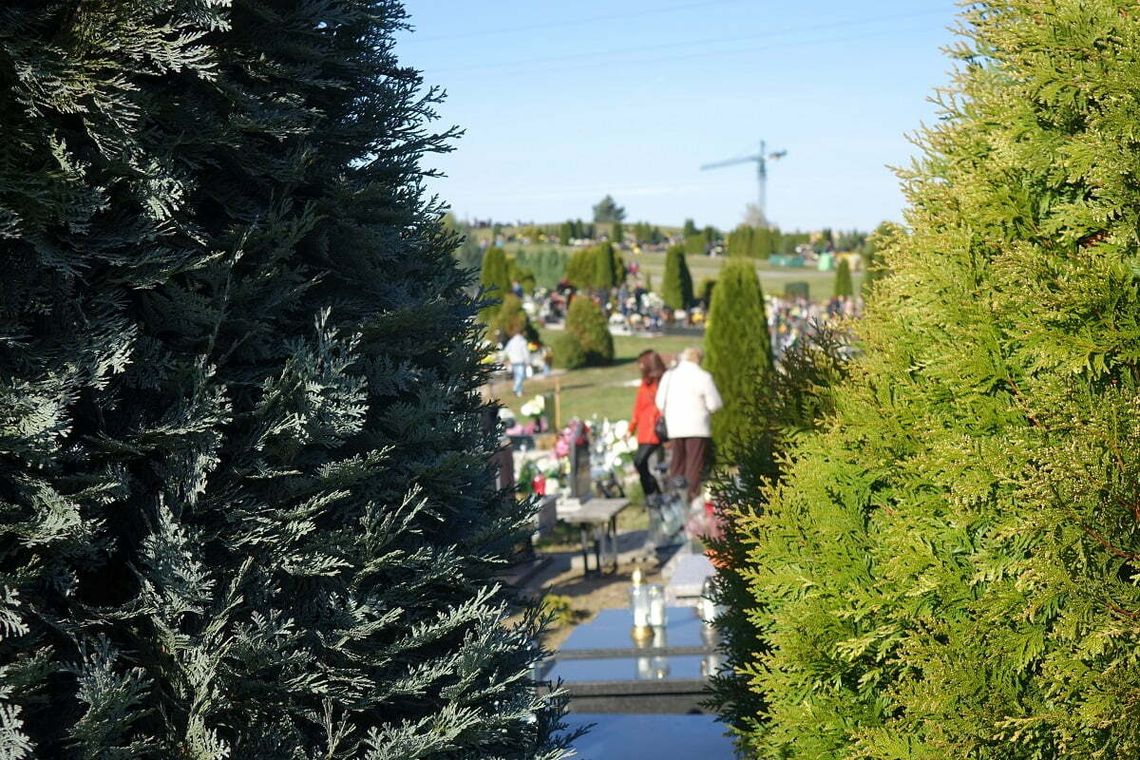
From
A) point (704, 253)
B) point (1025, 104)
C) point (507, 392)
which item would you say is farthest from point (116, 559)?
point (704, 253)

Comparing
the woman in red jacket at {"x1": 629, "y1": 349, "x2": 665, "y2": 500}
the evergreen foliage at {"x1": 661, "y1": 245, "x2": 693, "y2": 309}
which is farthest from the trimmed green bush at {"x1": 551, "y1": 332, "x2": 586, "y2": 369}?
the woman in red jacket at {"x1": 629, "y1": 349, "x2": 665, "y2": 500}

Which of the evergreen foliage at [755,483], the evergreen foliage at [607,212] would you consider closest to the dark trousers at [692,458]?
the evergreen foliage at [755,483]

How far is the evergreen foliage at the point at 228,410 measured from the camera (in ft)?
6.86

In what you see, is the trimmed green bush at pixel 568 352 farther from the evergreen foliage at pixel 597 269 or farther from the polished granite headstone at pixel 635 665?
the polished granite headstone at pixel 635 665

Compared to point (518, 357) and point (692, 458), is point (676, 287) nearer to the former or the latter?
point (518, 357)

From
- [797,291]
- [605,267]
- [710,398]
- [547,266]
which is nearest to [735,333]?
[710,398]

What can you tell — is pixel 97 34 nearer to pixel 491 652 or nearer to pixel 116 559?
pixel 116 559

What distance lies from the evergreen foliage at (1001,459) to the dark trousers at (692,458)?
8708 mm

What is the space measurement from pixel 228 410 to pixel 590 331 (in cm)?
2964

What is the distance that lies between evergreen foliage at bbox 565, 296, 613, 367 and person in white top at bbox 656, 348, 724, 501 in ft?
65.4

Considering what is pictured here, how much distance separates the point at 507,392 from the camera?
28.0 metres

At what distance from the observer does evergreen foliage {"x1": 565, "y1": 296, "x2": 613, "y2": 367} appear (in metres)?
31.9

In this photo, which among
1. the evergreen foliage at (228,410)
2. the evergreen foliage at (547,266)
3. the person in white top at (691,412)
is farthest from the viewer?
the evergreen foliage at (547,266)

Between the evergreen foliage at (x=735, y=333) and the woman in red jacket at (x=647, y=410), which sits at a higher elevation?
the evergreen foliage at (x=735, y=333)
